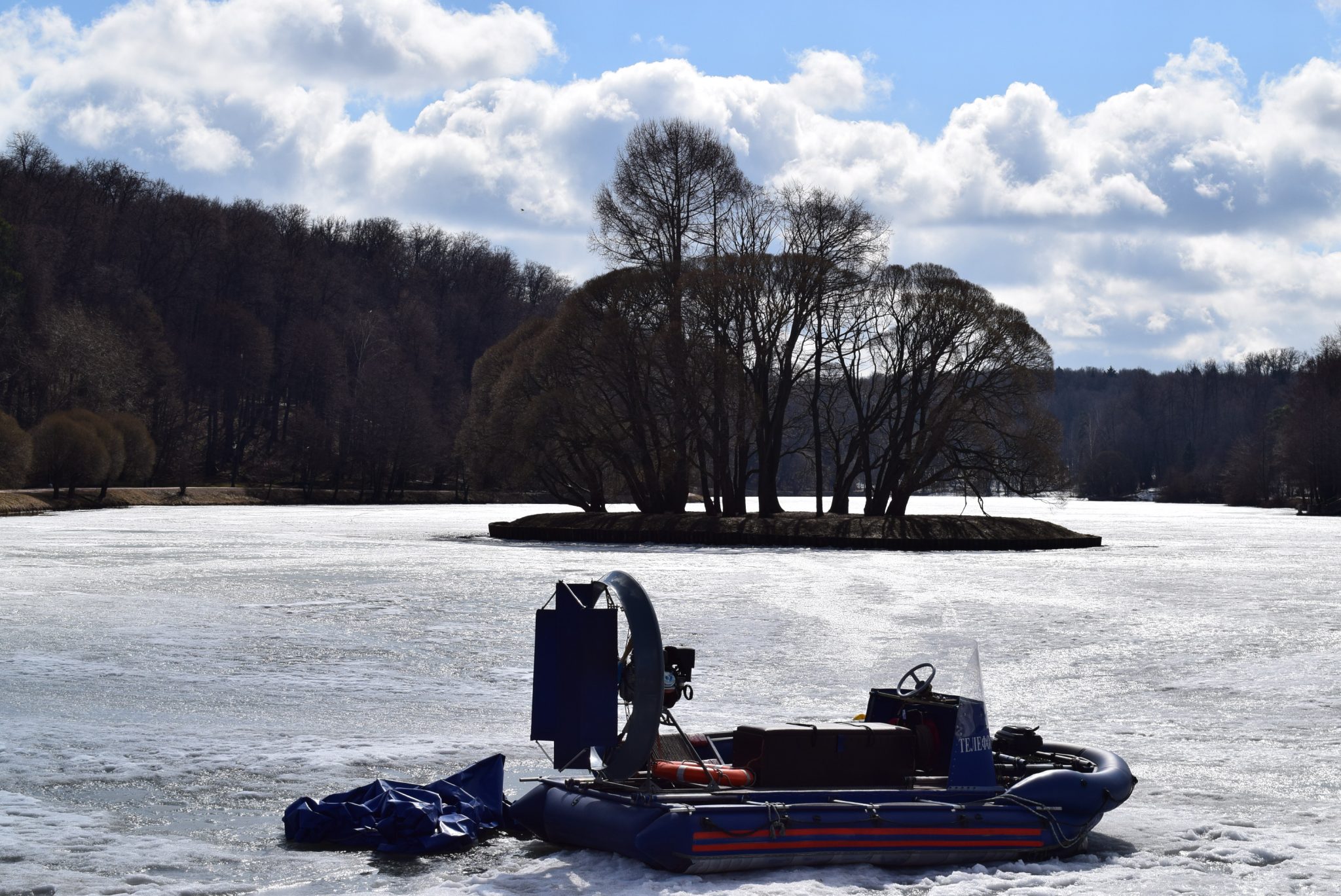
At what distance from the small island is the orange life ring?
34.7m

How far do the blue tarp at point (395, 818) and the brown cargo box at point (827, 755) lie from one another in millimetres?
1942

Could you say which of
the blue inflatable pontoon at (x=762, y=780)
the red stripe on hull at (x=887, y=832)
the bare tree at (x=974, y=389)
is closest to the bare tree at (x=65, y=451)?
the bare tree at (x=974, y=389)

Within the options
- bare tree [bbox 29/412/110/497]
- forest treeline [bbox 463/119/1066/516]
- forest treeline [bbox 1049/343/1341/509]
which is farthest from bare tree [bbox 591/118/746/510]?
forest treeline [bbox 1049/343/1341/509]

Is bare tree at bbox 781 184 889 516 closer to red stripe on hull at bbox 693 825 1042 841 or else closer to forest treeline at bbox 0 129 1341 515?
forest treeline at bbox 0 129 1341 515

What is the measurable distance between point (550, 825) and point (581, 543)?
3587cm

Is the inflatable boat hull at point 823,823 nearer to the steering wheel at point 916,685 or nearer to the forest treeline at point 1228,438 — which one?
the steering wheel at point 916,685

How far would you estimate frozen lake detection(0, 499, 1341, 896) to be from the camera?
8.60 m

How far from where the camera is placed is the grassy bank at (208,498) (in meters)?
63.4

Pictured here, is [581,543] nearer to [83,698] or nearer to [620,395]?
[620,395]

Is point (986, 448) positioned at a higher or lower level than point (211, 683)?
higher

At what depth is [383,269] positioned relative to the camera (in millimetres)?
126375

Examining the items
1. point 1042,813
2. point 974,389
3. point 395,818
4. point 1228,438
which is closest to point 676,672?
point 395,818

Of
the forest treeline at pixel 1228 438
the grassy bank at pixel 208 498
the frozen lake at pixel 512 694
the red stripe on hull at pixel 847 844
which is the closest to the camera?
the red stripe on hull at pixel 847 844

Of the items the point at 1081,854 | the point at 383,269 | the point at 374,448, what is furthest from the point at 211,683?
the point at 383,269
